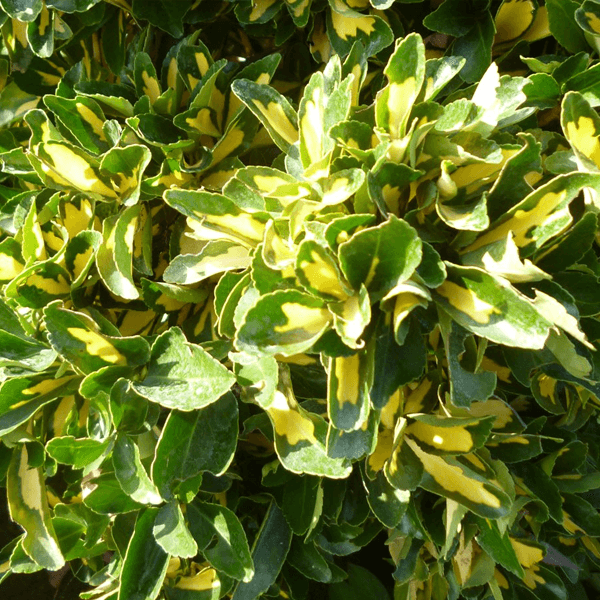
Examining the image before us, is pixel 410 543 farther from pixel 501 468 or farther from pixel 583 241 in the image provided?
pixel 583 241

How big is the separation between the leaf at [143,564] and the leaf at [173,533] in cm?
3

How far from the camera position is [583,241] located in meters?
0.69

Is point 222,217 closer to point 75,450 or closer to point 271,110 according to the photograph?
point 271,110

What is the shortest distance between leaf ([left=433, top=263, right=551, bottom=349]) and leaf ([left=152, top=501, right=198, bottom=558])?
0.39 m

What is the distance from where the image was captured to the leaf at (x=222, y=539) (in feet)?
2.73

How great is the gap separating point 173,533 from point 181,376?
0.19 meters

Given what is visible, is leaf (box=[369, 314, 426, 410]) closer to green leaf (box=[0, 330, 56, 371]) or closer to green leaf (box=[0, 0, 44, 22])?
green leaf (box=[0, 330, 56, 371])

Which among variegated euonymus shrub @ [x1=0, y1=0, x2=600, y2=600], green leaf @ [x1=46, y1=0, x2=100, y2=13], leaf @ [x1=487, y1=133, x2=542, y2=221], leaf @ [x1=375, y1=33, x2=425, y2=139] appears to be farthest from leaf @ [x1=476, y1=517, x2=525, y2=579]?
green leaf @ [x1=46, y1=0, x2=100, y2=13]

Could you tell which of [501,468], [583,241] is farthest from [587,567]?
[583,241]

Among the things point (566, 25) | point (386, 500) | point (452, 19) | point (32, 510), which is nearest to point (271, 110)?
point (452, 19)

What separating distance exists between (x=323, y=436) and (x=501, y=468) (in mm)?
249

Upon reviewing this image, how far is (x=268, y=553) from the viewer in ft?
3.03

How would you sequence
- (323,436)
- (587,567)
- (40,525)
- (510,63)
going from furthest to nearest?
(587,567)
(510,63)
(40,525)
(323,436)

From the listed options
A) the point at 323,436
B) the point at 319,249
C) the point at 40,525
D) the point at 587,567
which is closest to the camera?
the point at 319,249
